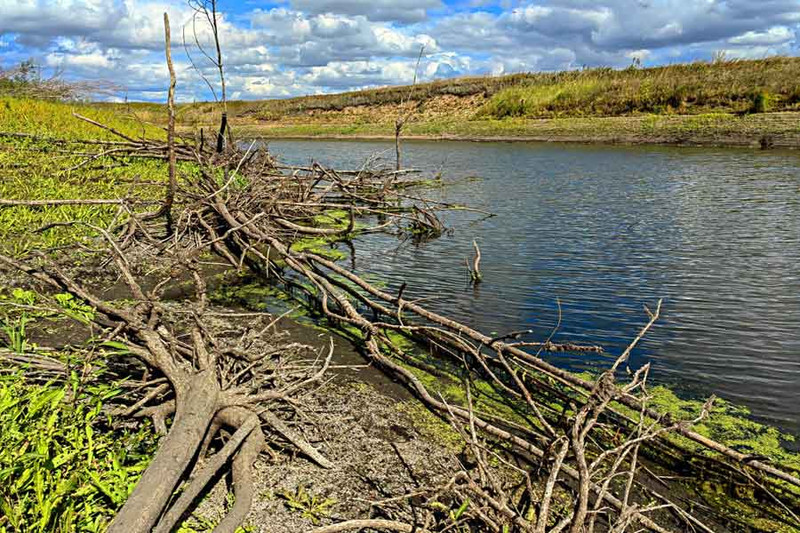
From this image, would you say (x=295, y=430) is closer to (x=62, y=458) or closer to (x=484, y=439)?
(x=484, y=439)

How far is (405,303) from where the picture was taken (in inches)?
196

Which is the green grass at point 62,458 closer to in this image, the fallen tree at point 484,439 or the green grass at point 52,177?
the fallen tree at point 484,439

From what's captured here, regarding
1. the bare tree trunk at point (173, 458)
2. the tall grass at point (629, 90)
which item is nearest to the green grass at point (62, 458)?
the bare tree trunk at point (173, 458)

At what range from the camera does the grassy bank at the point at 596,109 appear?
2183cm

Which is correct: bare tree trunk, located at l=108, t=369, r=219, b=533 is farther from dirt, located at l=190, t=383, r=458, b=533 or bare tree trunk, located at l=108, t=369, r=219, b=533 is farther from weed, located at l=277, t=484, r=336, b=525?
weed, located at l=277, t=484, r=336, b=525

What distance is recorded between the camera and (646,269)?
7.27 m

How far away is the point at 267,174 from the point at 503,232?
13.7 feet

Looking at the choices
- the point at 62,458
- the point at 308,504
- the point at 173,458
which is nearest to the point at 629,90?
the point at 308,504

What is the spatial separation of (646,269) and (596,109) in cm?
2256

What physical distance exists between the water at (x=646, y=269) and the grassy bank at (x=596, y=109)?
7695mm

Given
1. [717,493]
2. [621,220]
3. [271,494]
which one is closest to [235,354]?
[271,494]

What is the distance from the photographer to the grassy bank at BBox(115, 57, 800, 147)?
21828 mm

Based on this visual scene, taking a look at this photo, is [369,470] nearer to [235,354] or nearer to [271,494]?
[271,494]

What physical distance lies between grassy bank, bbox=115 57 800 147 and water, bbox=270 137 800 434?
769cm
